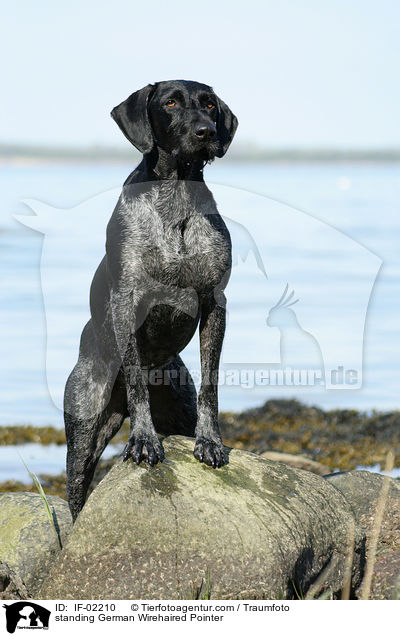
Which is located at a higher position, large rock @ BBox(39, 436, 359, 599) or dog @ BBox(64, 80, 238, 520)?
dog @ BBox(64, 80, 238, 520)

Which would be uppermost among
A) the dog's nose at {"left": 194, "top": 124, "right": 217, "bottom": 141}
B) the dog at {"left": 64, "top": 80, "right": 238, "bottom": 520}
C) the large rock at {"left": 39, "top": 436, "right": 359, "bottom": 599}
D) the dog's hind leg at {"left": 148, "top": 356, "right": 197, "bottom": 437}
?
the dog's nose at {"left": 194, "top": 124, "right": 217, "bottom": 141}

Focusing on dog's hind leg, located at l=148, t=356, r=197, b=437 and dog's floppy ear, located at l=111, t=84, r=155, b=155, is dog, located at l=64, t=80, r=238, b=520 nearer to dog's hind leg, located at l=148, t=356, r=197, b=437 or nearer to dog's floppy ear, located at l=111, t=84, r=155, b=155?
dog's floppy ear, located at l=111, t=84, r=155, b=155

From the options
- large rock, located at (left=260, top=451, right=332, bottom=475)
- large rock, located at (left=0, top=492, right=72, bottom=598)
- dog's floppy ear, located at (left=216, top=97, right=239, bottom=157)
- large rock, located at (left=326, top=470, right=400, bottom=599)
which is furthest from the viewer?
large rock, located at (left=260, top=451, right=332, bottom=475)

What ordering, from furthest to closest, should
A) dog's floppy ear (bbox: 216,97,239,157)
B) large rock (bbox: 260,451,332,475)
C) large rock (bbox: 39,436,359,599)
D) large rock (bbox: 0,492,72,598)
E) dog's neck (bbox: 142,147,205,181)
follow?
large rock (bbox: 260,451,332,475)
large rock (bbox: 0,492,72,598)
dog's floppy ear (bbox: 216,97,239,157)
dog's neck (bbox: 142,147,205,181)
large rock (bbox: 39,436,359,599)

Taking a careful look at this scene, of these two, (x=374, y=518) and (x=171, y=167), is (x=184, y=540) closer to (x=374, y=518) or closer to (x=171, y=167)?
(x=374, y=518)

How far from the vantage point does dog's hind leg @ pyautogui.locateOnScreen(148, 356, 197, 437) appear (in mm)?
7375

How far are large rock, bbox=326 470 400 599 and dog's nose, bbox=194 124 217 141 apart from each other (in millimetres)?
3246

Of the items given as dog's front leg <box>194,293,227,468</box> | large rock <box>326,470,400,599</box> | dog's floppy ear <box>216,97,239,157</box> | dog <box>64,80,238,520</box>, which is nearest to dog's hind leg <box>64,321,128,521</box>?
dog <box>64,80,238,520</box>

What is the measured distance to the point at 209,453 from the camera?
6.51 metres

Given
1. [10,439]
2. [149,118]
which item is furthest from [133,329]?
[10,439]

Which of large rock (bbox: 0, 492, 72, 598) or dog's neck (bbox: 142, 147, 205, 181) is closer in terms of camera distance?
dog's neck (bbox: 142, 147, 205, 181)

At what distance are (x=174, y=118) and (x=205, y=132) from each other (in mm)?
343

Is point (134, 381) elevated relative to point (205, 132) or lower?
lower
